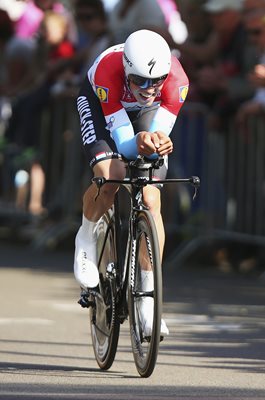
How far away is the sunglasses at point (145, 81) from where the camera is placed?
23.3 ft

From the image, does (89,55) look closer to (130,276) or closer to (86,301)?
(86,301)

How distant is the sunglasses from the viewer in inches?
279

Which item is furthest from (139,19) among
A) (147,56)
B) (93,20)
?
(147,56)

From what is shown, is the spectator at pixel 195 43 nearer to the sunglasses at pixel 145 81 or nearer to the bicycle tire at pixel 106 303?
the bicycle tire at pixel 106 303

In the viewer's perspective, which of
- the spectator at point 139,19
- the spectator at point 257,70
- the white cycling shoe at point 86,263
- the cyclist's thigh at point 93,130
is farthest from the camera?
the spectator at point 139,19

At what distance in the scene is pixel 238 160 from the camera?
12.9 meters

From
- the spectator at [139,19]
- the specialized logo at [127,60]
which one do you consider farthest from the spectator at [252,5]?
the specialized logo at [127,60]

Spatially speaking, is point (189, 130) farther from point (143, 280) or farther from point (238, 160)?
point (143, 280)

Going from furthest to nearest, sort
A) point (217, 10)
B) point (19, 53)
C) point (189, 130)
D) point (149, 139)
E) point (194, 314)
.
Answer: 1. point (19, 53)
2. point (189, 130)
3. point (217, 10)
4. point (194, 314)
5. point (149, 139)

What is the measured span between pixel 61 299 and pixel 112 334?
11.5 feet

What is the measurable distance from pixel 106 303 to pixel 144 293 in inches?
26.5

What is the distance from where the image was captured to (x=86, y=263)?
7.55 m

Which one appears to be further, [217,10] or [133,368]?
[217,10]

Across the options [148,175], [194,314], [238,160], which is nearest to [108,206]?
[148,175]
